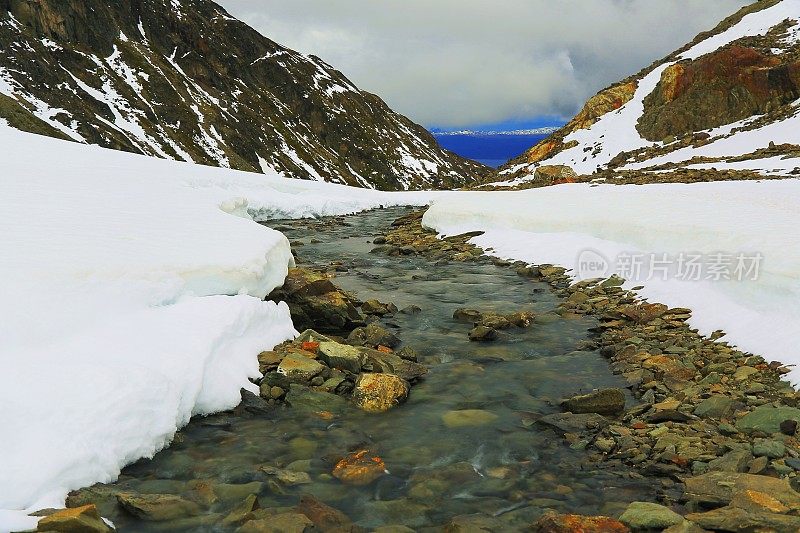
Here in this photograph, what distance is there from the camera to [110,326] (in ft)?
23.8

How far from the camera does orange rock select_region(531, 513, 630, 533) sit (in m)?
4.94

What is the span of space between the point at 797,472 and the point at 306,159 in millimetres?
168122

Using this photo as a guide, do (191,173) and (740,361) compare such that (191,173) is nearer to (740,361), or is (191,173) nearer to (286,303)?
(286,303)

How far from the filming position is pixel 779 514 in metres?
4.74

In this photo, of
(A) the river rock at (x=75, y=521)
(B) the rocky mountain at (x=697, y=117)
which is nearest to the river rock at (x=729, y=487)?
(A) the river rock at (x=75, y=521)

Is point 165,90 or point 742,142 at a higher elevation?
point 165,90

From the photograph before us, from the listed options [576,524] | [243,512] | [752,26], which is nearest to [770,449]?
[576,524]

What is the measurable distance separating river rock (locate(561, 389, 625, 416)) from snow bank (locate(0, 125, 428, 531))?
15.4ft

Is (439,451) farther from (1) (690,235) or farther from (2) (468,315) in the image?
(1) (690,235)

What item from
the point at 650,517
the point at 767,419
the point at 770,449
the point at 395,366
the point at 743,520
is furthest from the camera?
the point at 395,366

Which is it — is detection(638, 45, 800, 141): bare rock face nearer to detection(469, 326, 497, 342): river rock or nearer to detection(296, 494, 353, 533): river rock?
detection(469, 326, 497, 342): river rock

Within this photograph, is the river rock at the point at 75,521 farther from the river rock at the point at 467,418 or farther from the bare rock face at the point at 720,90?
the bare rock face at the point at 720,90

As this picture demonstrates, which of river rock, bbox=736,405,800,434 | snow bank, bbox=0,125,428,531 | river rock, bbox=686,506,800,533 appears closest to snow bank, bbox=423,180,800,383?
river rock, bbox=736,405,800,434

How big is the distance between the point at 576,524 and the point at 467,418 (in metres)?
2.65
